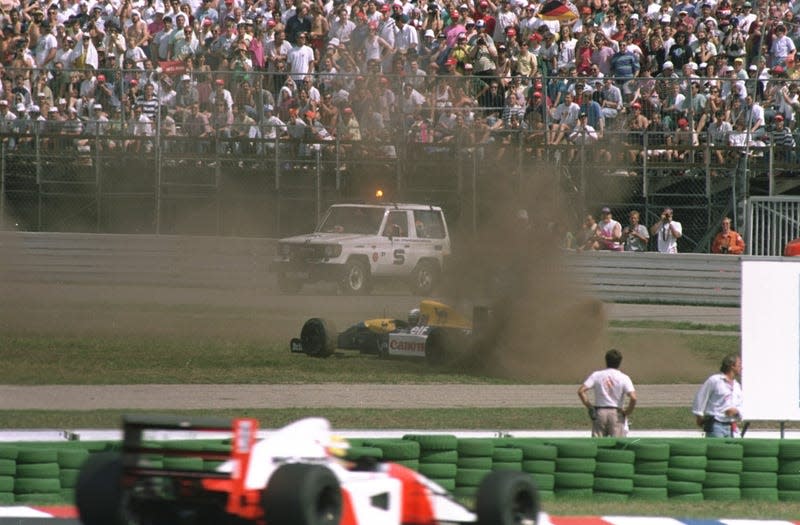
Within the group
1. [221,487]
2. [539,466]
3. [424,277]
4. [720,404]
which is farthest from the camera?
[424,277]

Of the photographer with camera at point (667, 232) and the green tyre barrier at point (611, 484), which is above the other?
the photographer with camera at point (667, 232)

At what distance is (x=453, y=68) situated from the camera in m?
25.8

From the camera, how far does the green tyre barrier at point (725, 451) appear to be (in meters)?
10.8

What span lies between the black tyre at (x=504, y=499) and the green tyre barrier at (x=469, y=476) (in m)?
2.59

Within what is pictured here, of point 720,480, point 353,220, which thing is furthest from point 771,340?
point 353,220

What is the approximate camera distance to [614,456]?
10641 mm

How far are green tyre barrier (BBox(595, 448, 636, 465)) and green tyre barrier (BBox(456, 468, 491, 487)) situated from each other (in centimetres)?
91

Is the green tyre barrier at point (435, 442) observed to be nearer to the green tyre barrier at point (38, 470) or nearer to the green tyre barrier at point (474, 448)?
the green tyre barrier at point (474, 448)

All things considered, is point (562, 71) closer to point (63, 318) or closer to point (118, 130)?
point (118, 130)

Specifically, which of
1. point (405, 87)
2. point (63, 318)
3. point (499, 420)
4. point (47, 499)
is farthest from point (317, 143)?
point (47, 499)

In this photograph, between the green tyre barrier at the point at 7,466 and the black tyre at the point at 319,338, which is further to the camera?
the black tyre at the point at 319,338

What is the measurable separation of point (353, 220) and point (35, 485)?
16261mm

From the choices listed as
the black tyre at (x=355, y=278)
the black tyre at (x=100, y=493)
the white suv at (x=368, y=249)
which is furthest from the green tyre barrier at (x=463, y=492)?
the black tyre at (x=355, y=278)

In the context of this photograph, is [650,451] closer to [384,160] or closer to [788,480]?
[788,480]
